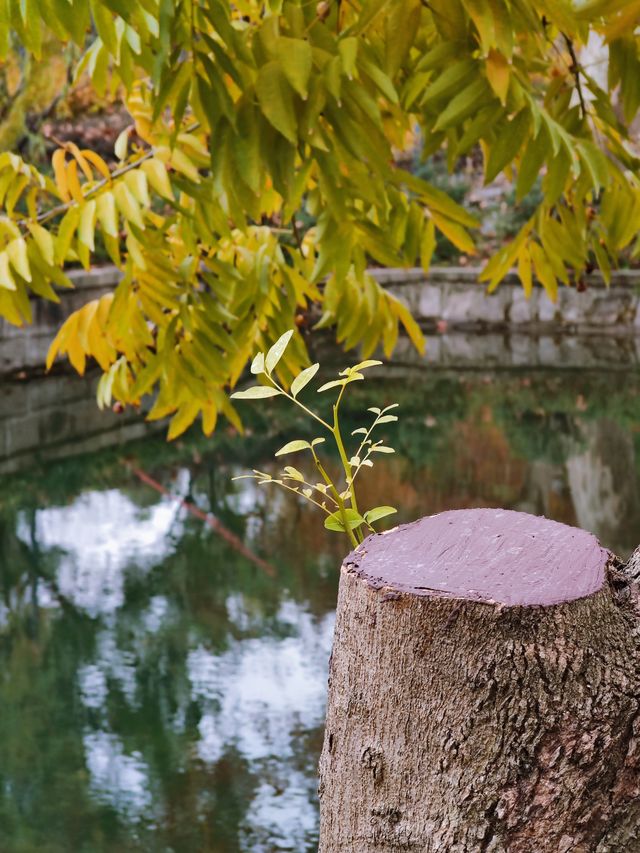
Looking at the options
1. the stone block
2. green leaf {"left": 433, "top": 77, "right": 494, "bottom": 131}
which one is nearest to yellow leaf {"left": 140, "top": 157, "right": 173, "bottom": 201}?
green leaf {"left": 433, "top": 77, "right": 494, "bottom": 131}

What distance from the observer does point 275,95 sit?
1.83 meters

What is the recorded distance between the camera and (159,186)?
2.50m

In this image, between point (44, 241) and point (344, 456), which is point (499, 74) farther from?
point (44, 241)

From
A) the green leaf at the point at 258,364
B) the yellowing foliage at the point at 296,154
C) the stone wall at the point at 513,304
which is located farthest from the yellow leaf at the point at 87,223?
the stone wall at the point at 513,304

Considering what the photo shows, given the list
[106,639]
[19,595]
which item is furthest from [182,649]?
[19,595]

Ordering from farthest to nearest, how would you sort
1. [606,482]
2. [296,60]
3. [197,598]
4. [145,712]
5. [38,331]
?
[38,331]
[606,482]
[197,598]
[145,712]
[296,60]

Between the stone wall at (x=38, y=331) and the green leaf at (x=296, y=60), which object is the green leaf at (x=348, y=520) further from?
the stone wall at (x=38, y=331)

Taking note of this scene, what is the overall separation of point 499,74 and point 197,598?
4.11 m

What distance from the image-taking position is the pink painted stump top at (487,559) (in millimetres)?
1165

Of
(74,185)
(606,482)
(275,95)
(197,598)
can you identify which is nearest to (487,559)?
(275,95)

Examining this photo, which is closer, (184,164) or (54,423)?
(184,164)

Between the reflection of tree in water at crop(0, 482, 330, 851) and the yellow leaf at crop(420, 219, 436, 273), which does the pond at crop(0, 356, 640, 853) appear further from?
the yellow leaf at crop(420, 219, 436, 273)

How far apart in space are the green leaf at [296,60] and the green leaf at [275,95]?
1 cm

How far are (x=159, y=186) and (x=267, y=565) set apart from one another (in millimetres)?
3825
